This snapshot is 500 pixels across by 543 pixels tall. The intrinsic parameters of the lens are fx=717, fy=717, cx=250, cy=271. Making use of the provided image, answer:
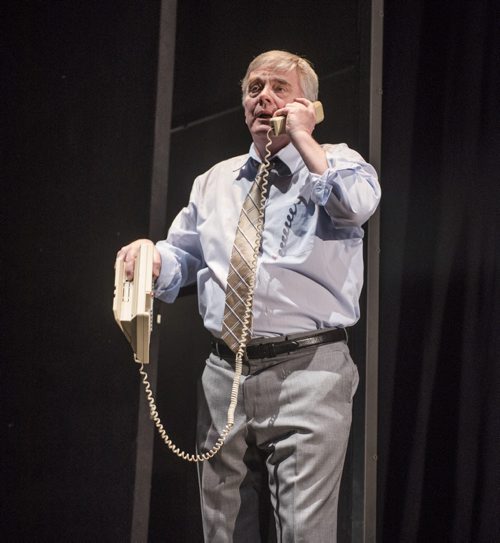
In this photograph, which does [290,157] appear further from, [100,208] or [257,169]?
[100,208]

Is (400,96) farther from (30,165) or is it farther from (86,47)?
(30,165)

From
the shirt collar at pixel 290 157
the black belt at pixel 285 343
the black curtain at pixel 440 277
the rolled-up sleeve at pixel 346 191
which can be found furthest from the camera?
the black curtain at pixel 440 277

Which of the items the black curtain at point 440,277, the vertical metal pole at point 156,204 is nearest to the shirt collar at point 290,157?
the vertical metal pole at point 156,204

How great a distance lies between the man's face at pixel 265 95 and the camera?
5.31 ft

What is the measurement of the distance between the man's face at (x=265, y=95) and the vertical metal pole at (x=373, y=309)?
0.23m

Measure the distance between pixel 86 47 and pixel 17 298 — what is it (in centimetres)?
80

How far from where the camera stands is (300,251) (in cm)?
152

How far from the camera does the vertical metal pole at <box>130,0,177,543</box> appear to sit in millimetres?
1670

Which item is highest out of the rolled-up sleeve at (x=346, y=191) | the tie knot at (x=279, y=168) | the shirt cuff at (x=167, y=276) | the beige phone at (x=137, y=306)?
the tie knot at (x=279, y=168)

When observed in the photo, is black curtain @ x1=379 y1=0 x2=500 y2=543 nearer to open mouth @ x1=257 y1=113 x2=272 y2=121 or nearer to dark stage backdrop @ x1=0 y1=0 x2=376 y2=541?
dark stage backdrop @ x1=0 y1=0 x2=376 y2=541

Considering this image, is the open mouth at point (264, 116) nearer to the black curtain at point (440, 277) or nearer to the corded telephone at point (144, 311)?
the corded telephone at point (144, 311)

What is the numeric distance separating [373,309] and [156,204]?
595 millimetres

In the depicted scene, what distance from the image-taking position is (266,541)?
69.4 inches

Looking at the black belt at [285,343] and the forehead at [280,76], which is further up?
the forehead at [280,76]
